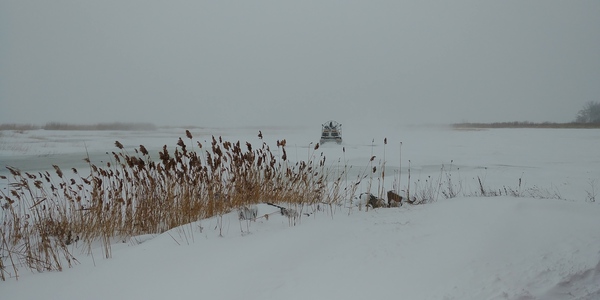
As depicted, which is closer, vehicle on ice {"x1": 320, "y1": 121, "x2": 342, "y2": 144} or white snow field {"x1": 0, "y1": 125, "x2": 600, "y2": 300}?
white snow field {"x1": 0, "y1": 125, "x2": 600, "y2": 300}

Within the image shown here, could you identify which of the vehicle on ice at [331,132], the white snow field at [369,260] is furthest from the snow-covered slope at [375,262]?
the vehicle on ice at [331,132]

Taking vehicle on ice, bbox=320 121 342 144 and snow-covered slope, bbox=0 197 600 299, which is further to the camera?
vehicle on ice, bbox=320 121 342 144

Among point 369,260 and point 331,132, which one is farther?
point 331,132

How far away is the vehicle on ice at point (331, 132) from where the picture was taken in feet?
65.2

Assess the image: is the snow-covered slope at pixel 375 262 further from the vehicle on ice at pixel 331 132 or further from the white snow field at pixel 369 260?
the vehicle on ice at pixel 331 132

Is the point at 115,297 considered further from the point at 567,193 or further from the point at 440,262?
the point at 567,193

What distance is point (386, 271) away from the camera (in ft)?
6.89

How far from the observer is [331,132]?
2028 centimetres

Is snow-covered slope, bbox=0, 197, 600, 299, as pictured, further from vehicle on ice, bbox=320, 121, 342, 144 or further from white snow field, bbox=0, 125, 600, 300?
vehicle on ice, bbox=320, 121, 342, 144

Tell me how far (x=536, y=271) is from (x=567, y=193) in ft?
18.5

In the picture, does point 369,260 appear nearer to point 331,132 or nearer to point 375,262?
point 375,262

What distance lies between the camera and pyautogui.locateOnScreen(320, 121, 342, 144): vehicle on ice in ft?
65.2

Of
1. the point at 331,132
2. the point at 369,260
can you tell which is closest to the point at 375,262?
the point at 369,260

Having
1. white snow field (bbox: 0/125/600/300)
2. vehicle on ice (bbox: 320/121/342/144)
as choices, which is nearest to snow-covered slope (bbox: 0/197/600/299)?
white snow field (bbox: 0/125/600/300)
